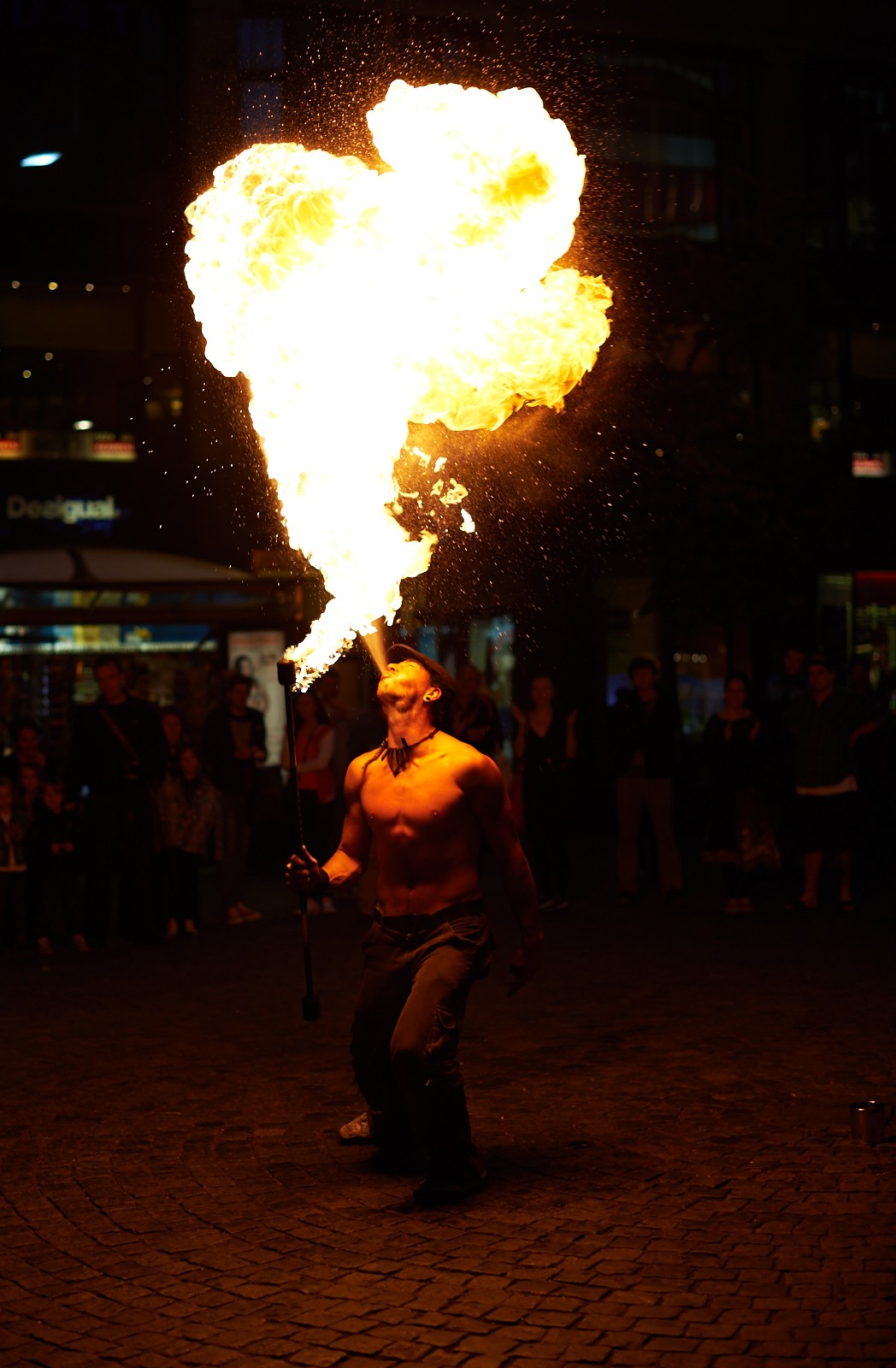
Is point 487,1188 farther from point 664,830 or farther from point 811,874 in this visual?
point 664,830

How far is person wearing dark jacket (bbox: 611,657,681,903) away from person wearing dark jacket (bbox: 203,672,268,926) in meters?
2.80

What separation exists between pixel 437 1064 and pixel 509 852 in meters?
0.86

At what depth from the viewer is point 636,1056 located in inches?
307

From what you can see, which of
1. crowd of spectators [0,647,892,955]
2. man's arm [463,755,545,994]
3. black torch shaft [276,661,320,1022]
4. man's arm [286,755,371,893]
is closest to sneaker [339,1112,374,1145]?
black torch shaft [276,661,320,1022]

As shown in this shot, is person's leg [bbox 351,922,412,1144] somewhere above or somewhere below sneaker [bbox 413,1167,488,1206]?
above

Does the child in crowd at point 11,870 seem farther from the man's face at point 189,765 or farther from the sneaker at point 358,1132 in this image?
the sneaker at point 358,1132

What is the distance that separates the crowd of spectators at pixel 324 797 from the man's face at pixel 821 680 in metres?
0.01

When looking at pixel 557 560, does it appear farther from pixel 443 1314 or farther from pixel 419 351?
pixel 443 1314

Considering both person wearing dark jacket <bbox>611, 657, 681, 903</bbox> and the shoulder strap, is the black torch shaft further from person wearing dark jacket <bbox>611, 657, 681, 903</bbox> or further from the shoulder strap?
person wearing dark jacket <bbox>611, 657, 681, 903</bbox>

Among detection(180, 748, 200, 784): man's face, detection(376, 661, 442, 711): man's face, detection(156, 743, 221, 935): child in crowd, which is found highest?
detection(376, 661, 442, 711): man's face

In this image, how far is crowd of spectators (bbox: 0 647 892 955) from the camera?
11828 mm

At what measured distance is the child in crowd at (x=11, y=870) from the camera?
1159cm

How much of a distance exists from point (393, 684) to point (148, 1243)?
2.06 metres

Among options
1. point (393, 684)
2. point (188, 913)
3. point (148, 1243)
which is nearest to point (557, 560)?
point (188, 913)
